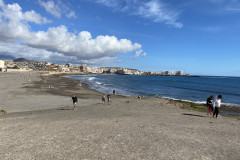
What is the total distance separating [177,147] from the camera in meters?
7.46

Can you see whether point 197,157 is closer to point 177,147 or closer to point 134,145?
point 177,147

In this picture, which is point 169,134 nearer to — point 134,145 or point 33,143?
point 134,145

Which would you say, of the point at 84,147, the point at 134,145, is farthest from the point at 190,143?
the point at 84,147

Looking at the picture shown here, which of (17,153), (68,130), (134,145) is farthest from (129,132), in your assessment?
(17,153)

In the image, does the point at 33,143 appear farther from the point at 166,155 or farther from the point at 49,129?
the point at 166,155

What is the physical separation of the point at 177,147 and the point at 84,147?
14.6 feet

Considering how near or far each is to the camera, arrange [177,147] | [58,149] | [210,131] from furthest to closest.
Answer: [210,131]
[177,147]
[58,149]

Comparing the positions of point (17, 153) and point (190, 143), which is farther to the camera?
point (190, 143)

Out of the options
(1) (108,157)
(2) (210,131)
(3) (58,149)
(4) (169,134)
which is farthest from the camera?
(2) (210,131)

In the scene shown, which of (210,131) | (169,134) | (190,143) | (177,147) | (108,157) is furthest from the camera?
(210,131)

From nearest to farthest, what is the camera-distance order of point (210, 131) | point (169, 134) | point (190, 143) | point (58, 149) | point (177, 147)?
point (58, 149) → point (177, 147) → point (190, 143) → point (169, 134) → point (210, 131)

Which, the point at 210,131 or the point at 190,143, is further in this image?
the point at 210,131

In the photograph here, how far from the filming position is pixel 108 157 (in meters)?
6.32

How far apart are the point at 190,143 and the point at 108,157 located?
4473 millimetres
